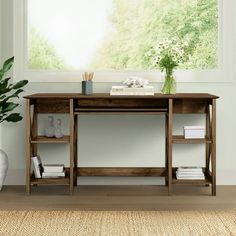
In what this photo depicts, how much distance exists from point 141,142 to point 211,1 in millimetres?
1228

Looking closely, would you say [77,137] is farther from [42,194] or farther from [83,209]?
[83,209]

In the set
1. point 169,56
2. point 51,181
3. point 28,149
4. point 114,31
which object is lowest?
point 51,181

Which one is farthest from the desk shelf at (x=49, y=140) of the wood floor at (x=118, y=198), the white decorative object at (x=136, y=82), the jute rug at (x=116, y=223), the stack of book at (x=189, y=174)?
the stack of book at (x=189, y=174)

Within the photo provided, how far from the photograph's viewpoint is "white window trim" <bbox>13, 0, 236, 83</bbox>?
16.5 ft

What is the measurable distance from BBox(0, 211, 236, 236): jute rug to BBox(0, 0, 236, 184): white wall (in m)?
1.02

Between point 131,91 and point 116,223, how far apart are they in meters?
1.18

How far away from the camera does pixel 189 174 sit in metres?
4.75

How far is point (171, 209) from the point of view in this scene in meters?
4.21

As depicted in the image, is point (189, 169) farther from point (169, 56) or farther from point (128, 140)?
point (169, 56)

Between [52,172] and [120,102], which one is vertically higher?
[120,102]

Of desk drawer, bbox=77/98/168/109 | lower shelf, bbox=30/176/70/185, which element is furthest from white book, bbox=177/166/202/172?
lower shelf, bbox=30/176/70/185

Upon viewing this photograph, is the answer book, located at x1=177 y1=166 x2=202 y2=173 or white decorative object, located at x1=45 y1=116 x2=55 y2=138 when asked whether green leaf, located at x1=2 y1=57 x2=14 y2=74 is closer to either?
white decorative object, located at x1=45 y1=116 x2=55 y2=138

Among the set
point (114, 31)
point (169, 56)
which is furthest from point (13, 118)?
Result: point (169, 56)

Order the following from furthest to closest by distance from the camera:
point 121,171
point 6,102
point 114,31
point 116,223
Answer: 1. point 114,31
2. point 121,171
3. point 6,102
4. point 116,223
